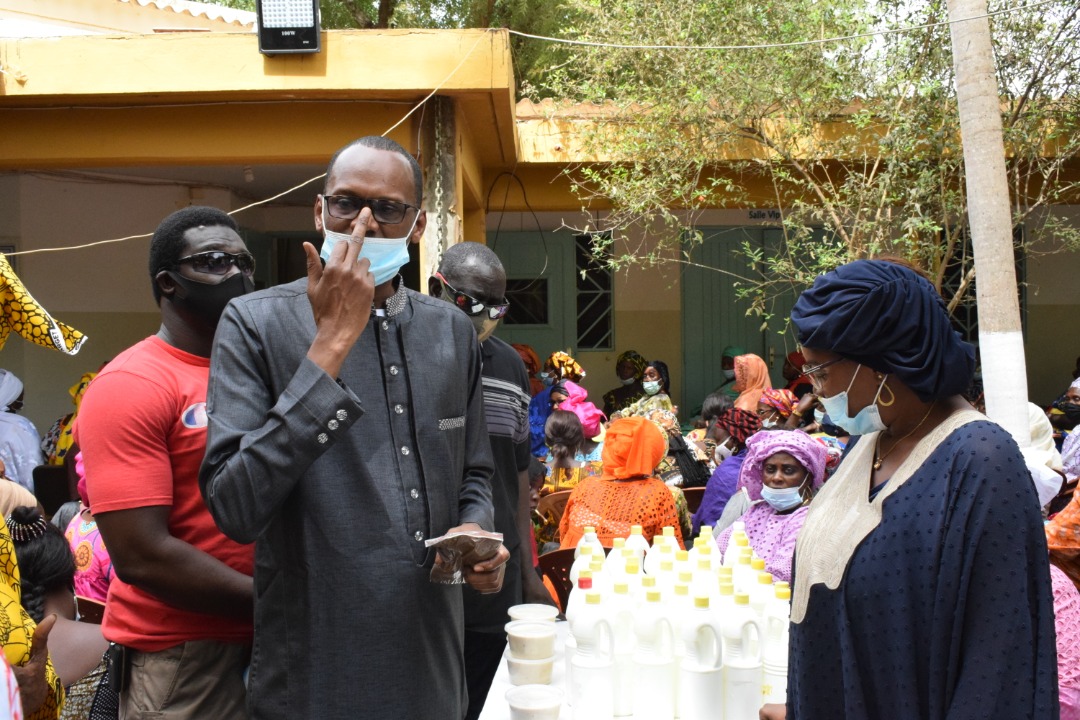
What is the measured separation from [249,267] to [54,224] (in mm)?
7423

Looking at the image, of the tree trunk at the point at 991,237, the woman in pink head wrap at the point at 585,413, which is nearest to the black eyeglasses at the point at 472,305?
the tree trunk at the point at 991,237

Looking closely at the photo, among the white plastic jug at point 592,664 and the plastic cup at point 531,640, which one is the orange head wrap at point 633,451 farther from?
the white plastic jug at point 592,664

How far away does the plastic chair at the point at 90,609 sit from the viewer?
10.8 feet

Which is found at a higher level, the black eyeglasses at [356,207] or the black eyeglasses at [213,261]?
the black eyeglasses at [356,207]

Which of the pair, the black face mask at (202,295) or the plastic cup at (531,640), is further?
the plastic cup at (531,640)

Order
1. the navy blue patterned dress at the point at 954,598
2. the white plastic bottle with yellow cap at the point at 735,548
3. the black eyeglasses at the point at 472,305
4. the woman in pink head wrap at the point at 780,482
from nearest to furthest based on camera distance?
1. the navy blue patterned dress at the point at 954,598
2. the white plastic bottle with yellow cap at the point at 735,548
3. the black eyeglasses at the point at 472,305
4. the woman in pink head wrap at the point at 780,482

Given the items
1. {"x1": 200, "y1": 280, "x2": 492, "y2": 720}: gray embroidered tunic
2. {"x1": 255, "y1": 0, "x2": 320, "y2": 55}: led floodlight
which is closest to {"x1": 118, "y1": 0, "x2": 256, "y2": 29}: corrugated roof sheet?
{"x1": 255, "y1": 0, "x2": 320, "y2": 55}: led floodlight

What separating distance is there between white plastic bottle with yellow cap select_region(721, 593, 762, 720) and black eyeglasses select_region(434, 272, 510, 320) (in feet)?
4.73

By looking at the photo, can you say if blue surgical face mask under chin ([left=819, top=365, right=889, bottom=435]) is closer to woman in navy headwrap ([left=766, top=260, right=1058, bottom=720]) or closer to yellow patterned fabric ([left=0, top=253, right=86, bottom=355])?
woman in navy headwrap ([left=766, top=260, right=1058, bottom=720])

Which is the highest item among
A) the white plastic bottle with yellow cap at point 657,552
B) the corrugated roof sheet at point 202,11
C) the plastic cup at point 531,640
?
the corrugated roof sheet at point 202,11

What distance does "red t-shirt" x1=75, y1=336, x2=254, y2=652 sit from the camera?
1.96m

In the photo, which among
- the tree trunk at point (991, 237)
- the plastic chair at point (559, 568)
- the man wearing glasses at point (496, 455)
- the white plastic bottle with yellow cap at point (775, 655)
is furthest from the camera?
the tree trunk at point (991, 237)

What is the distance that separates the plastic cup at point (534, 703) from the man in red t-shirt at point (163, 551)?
2.03 feet

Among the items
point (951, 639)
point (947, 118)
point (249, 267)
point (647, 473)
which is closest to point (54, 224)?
point (647, 473)
